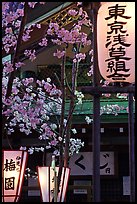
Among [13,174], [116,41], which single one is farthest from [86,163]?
[116,41]

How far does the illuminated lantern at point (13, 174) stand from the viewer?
868 cm

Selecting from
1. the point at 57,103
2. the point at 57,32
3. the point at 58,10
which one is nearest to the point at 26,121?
the point at 57,103

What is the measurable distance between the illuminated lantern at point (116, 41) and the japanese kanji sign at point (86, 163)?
7.56m

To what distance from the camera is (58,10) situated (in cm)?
1304

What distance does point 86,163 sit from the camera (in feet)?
46.5

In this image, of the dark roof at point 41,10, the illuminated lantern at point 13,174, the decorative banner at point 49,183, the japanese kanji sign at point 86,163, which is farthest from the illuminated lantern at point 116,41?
the japanese kanji sign at point 86,163

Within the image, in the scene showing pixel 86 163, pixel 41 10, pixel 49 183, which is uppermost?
pixel 41 10

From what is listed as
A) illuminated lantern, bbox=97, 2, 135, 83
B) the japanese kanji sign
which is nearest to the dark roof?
the japanese kanji sign

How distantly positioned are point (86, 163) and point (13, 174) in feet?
18.1

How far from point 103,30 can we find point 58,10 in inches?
249

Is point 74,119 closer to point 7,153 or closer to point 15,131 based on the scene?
point 15,131

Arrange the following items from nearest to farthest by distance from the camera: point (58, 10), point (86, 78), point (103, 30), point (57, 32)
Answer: point (103, 30) < point (57, 32) < point (58, 10) < point (86, 78)

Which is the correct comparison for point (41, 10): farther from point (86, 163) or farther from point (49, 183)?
point (49, 183)

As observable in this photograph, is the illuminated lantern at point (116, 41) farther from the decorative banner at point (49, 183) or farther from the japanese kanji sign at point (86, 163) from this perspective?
the japanese kanji sign at point (86, 163)
